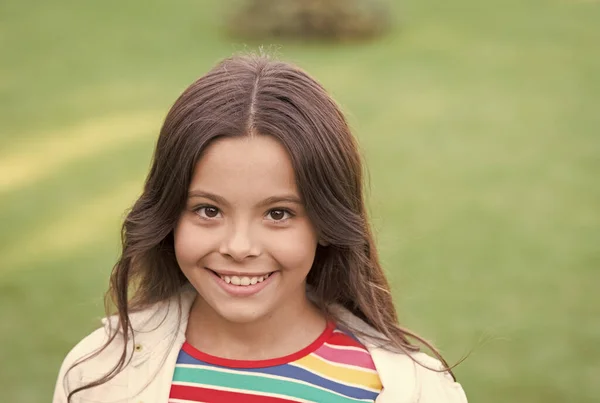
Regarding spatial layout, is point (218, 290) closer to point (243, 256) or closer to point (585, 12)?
point (243, 256)

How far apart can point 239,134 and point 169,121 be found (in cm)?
19

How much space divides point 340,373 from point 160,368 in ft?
1.26

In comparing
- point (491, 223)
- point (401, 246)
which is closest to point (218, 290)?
point (401, 246)

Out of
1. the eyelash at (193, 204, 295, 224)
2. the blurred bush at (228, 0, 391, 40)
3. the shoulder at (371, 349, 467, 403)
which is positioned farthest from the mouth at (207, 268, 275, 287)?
the blurred bush at (228, 0, 391, 40)

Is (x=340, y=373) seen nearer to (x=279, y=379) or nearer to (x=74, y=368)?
(x=279, y=379)

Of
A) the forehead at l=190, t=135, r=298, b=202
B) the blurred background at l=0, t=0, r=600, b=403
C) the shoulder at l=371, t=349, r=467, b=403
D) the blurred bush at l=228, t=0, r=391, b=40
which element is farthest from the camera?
the blurred bush at l=228, t=0, r=391, b=40

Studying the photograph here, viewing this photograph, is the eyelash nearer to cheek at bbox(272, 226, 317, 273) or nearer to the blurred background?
cheek at bbox(272, 226, 317, 273)

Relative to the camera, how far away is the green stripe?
1967 millimetres

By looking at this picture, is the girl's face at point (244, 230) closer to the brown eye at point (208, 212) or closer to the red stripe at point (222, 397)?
the brown eye at point (208, 212)

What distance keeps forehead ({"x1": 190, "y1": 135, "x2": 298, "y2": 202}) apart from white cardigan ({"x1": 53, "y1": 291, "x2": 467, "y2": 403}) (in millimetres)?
391

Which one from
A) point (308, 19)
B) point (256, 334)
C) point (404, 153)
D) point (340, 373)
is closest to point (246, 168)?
point (256, 334)

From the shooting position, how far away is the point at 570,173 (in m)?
5.11

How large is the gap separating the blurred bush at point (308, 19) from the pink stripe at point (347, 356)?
662 cm

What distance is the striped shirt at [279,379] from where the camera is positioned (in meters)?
1.97
